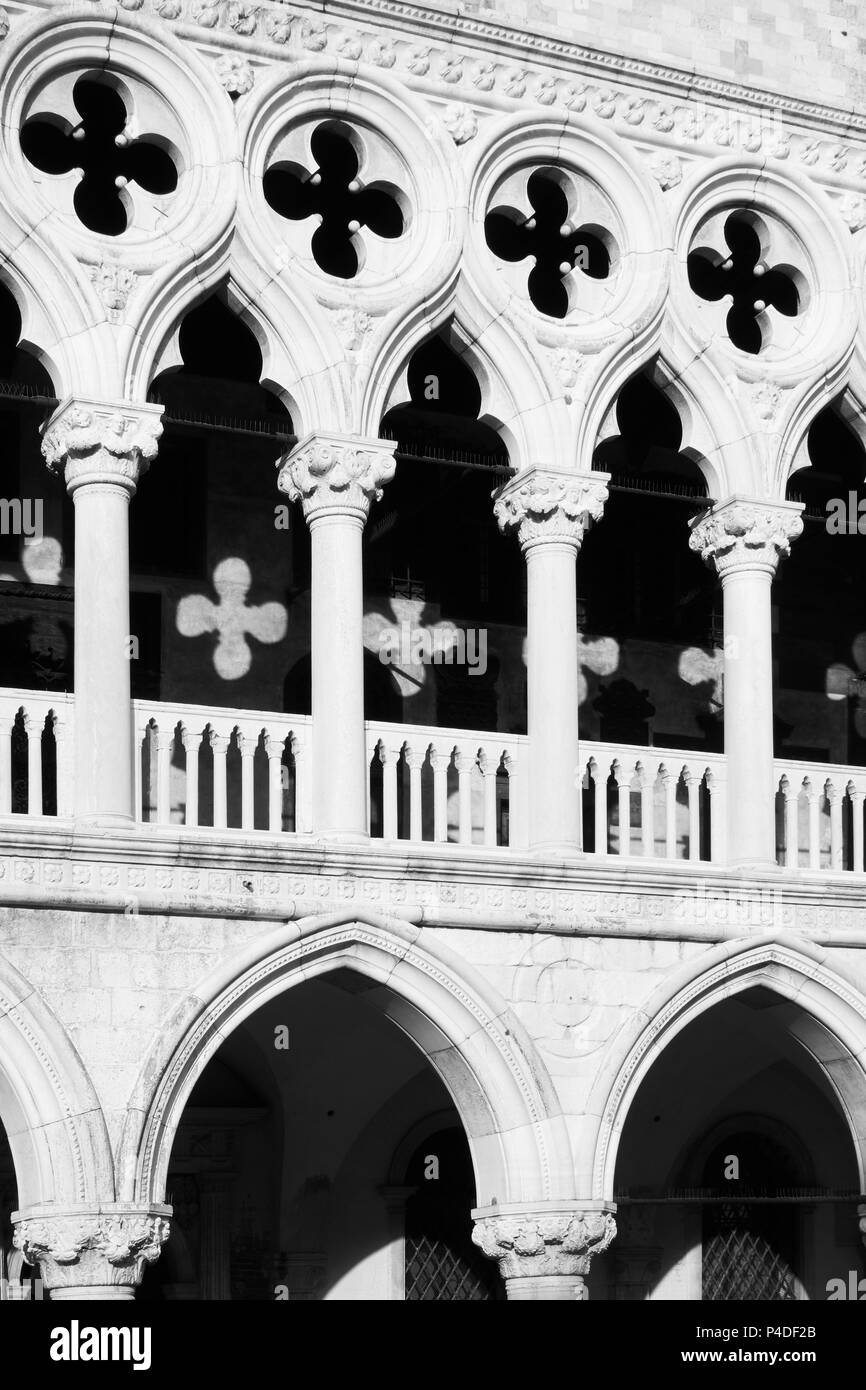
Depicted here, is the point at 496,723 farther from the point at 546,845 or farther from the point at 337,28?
the point at 337,28

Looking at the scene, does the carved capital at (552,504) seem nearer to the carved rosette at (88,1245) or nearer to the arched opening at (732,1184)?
the arched opening at (732,1184)

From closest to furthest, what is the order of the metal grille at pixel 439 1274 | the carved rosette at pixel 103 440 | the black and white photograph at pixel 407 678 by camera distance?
the black and white photograph at pixel 407 678 < the carved rosette at pixel 103 440 < the metal grille at pixel 439 1274

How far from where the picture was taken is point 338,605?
44.8 ft

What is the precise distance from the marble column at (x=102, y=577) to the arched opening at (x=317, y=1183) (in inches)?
136

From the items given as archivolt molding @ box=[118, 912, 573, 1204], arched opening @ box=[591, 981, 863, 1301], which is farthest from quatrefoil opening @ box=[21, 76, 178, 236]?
arched opening @ box=[591, 981, 863, 1301]

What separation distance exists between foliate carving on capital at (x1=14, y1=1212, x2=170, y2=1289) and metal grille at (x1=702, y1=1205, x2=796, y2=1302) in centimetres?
612

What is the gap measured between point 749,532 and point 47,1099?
5.22m

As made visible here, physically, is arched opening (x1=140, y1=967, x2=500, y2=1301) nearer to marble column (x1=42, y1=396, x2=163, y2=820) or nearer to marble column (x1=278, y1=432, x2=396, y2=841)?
marble column (x1=278, y1=432, x2=396, y2=841)

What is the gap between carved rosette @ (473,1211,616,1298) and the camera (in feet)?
44.1

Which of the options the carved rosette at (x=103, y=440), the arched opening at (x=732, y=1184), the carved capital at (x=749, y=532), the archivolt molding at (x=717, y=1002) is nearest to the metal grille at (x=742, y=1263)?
the arched opening at (x=732, y=1184)

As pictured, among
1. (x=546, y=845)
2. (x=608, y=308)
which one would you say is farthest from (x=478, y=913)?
(x=608, y=308)

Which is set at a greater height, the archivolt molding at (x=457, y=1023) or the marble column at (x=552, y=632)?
the marble column at (x=552, y=632)

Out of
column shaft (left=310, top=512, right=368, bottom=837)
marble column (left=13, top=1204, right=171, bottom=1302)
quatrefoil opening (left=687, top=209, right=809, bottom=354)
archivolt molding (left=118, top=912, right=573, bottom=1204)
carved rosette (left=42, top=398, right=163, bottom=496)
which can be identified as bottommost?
marble column (left=13, top=1204, right=171, bottom=1302)

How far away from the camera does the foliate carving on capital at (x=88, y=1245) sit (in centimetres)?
1237
